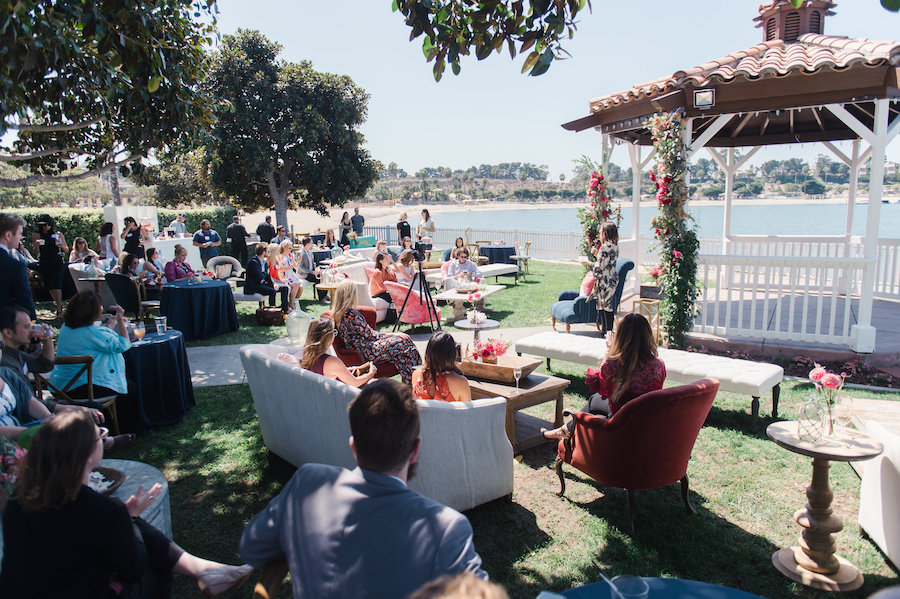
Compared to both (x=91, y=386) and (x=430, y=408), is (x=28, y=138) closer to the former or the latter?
(x=91, y=386)

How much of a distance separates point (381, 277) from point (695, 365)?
5.82 meters

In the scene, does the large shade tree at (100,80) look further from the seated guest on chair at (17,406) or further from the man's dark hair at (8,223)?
the seated guest on chair at (17,406)

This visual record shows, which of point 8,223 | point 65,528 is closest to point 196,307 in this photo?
point 8,223

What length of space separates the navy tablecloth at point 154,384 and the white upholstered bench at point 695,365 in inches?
146

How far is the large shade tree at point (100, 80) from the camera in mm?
4227

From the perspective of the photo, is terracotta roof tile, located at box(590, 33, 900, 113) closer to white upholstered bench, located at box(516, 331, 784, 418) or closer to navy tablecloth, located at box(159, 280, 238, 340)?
white upholstered bench, located at box(516, 331, 784, 418)

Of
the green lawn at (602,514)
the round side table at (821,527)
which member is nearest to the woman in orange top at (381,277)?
the green lawn at (602,514)

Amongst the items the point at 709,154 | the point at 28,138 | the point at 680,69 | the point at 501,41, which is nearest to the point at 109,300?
the point at 28,138

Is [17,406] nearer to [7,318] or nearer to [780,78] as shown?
[7,318]

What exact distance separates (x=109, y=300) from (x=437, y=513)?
1115cm

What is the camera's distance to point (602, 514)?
4.02 m

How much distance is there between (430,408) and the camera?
3611 mm

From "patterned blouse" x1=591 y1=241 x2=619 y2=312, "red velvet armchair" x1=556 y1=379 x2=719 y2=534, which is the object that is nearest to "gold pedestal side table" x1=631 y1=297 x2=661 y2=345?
"patterned blouse" x1=591 y1=241 x2=619 y2=312

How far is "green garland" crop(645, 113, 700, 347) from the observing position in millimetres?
7633
